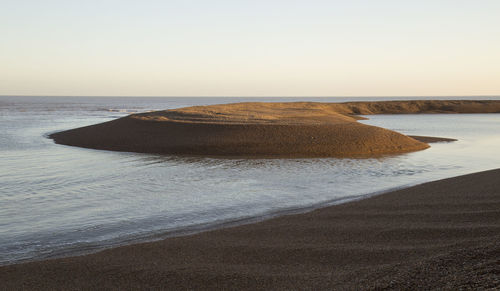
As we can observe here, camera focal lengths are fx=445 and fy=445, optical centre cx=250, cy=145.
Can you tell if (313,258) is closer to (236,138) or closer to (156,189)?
(156,189)

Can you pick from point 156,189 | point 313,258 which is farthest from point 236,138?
point 313,258

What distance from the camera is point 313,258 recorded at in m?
6.49

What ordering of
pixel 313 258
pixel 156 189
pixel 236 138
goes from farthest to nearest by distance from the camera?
pixel 236 138
pixel 156 189
pixel 313 258

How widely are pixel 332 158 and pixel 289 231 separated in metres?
11.3

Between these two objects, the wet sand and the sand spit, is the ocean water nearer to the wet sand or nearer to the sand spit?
the wet sand

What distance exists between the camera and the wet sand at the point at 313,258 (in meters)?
5.17

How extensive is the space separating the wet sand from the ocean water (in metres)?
0.98

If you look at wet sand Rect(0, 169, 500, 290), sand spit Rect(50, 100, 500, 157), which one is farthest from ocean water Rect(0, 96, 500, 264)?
sand spit Rect(50, 100, 500, 157)

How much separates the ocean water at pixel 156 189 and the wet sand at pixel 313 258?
0.98 metres

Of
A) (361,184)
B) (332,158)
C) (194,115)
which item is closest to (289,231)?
(361,184)

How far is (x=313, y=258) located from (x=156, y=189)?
6.80 metres

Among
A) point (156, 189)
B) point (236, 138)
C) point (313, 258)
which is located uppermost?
point (236, 138)

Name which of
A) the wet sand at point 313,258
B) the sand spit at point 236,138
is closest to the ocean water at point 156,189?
the wet sand at point 313,258

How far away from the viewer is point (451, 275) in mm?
4688
